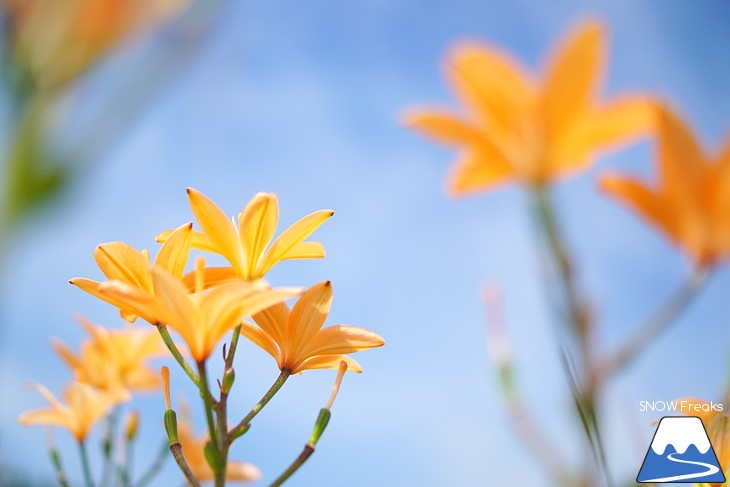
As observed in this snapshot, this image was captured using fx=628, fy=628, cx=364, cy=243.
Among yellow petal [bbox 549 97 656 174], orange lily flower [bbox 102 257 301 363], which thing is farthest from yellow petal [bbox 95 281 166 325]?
yellow petal [bbox 549 97 656 174]

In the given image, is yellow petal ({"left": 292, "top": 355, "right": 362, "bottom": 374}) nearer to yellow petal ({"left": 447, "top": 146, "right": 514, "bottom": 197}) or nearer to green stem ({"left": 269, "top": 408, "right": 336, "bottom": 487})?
green stem ({"left": 269, "top": 408, "right": 336, "bottom": 487})

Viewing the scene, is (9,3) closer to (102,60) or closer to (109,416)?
(102,60)

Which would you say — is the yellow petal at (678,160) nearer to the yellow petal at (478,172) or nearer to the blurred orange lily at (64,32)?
the yellow petal at (478,172)

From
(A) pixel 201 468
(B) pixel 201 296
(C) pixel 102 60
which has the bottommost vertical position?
(A) pixel 201 468

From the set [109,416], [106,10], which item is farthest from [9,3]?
[109,416]

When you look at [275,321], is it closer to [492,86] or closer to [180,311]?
[180,311]
